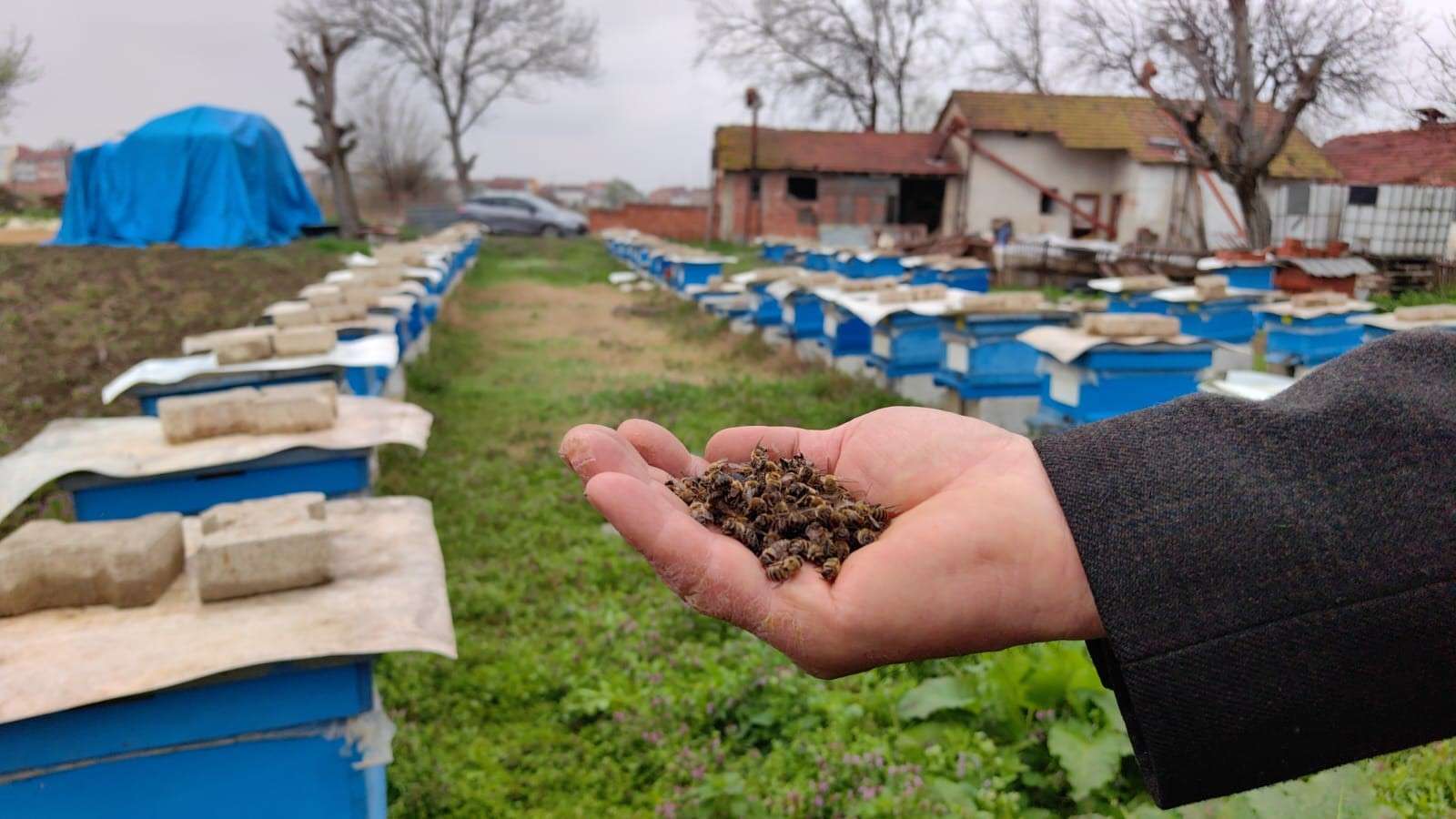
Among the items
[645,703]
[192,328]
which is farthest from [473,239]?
[645,703]

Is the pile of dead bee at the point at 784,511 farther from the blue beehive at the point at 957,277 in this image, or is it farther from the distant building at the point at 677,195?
the distant building at the point at 677,195

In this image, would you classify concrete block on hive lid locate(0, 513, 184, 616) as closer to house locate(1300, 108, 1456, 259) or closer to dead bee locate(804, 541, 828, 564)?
dead bee locate(804, 541, 828, 564)

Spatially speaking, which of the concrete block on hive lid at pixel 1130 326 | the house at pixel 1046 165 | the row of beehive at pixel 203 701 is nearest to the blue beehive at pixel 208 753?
the row of beehive at pixel 203 701

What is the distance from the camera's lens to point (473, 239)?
80.4 feet

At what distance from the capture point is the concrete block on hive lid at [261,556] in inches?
108

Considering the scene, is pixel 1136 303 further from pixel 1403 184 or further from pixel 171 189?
pixel 171 189

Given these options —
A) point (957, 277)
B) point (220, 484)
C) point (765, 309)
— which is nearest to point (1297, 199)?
point (957, 277)

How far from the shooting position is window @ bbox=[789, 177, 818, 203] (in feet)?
100

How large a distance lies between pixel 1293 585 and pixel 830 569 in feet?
2.36

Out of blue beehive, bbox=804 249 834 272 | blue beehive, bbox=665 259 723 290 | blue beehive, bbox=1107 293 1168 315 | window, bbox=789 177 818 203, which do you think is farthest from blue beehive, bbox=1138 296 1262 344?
window, bbox=789 177 818 203

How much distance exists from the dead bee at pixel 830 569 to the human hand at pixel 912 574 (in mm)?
44

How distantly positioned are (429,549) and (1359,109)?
3.02 m

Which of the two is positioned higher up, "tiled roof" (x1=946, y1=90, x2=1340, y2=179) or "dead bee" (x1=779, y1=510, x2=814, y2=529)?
"tiled roof" (x1=946, y1=90, x2=1340, y2=179)

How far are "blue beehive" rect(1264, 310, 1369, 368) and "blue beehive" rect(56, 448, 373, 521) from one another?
7.40 metres
